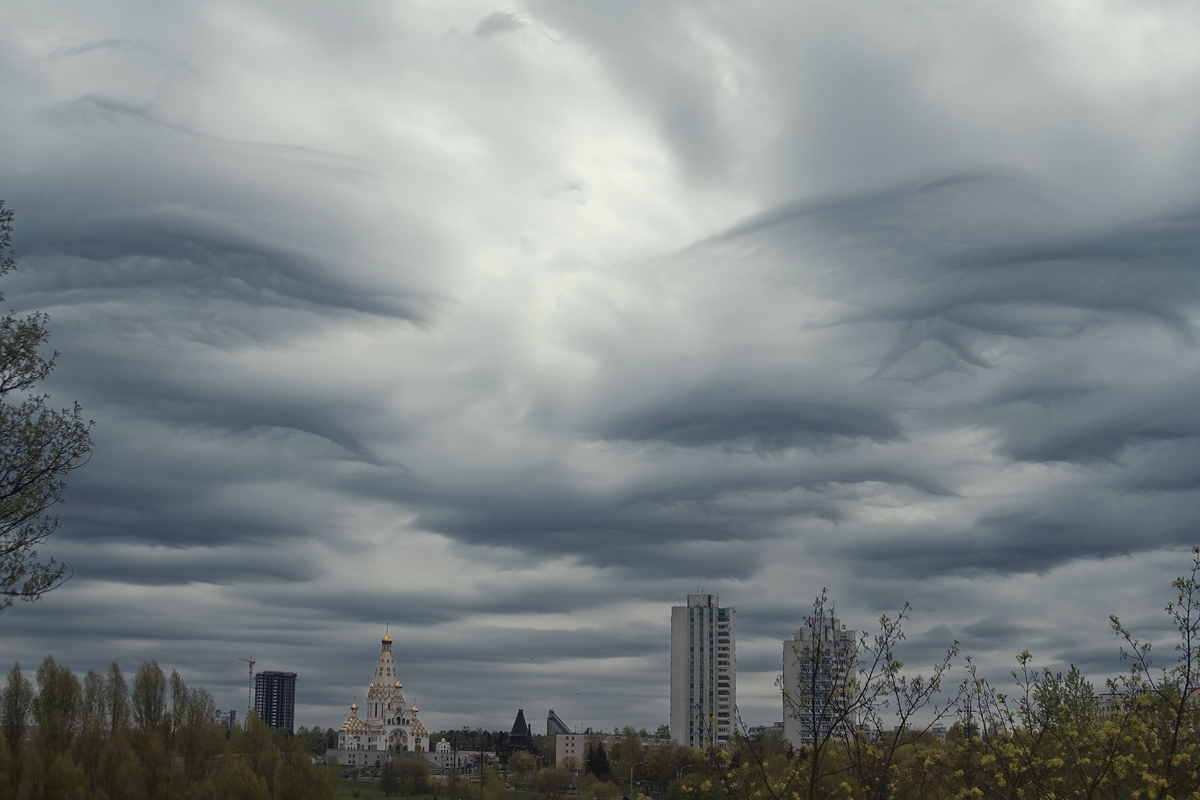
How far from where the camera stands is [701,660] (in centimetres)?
19112

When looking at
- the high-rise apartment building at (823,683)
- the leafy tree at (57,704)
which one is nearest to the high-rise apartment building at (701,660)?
the leafy tree at (57,704)

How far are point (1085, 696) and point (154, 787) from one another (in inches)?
2239

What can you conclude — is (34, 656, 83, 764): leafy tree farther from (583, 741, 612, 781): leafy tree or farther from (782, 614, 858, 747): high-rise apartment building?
(583, 741, 612, 781): leafy tree

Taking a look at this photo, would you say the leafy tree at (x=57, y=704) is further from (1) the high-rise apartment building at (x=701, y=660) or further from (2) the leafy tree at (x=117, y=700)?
(1) the high-rise apartment building at (x=701, y=660)

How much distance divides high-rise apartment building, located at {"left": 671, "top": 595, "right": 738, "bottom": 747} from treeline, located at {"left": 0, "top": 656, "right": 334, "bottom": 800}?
12230 centimetres

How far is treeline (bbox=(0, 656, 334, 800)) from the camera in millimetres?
58000

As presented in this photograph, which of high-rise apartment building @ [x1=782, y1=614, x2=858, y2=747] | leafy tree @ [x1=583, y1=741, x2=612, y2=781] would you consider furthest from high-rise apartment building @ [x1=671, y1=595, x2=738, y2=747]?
high-rise apartment building @ [x1=782, y1=614, x2=858, y2=747]

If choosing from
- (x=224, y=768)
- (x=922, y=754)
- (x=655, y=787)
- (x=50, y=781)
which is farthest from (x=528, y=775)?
(x=922, y=754)

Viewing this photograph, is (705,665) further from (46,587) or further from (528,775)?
(46,587)

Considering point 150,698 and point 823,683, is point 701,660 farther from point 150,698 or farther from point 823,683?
point 823,683

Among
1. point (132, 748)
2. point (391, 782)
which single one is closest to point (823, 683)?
point (132, 748)

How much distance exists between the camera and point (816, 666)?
15.1 m

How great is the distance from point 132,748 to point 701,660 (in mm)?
136567

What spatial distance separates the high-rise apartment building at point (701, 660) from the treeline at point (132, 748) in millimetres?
122300
